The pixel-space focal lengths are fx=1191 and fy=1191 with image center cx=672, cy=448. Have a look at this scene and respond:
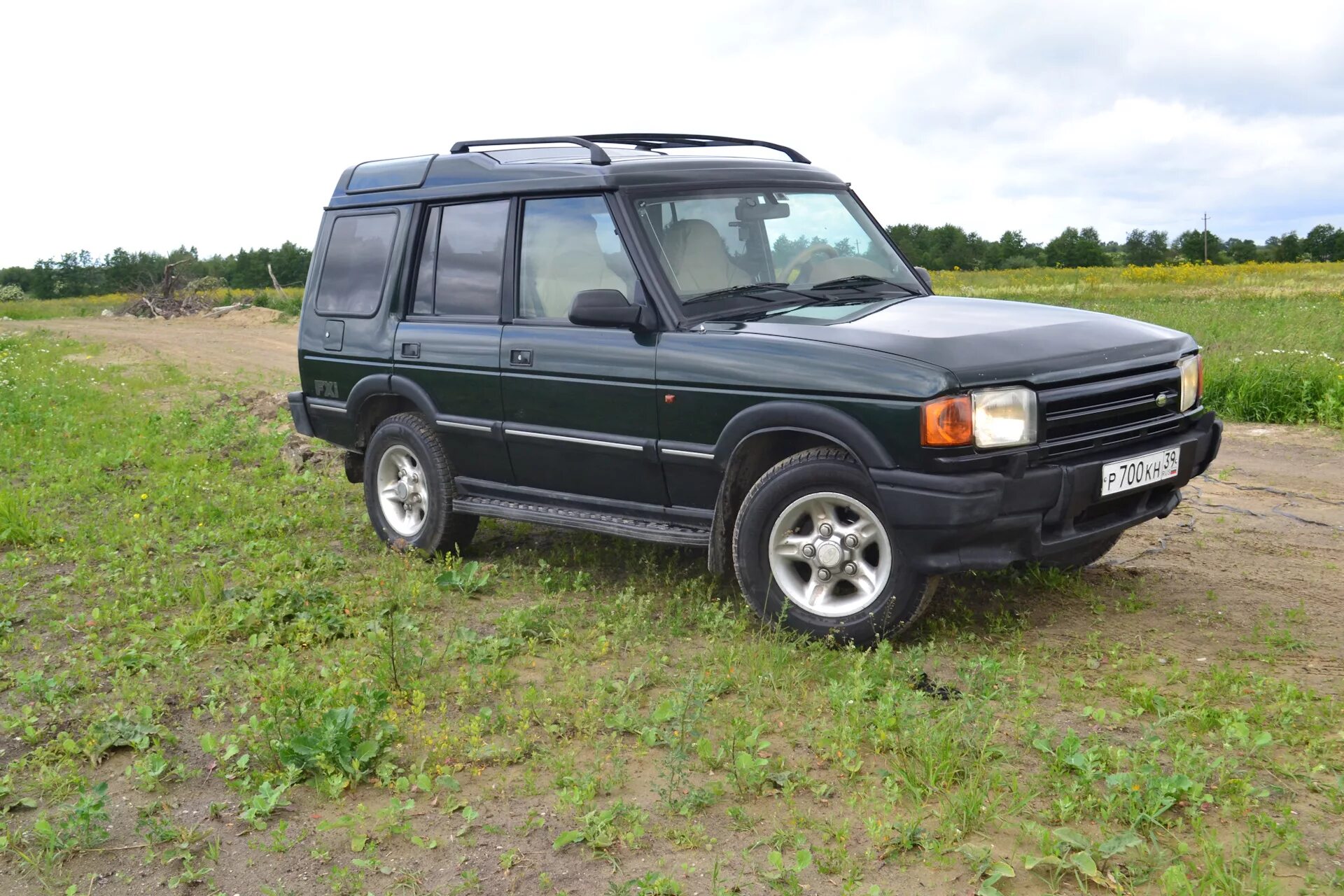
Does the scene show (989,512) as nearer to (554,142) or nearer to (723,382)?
(723,382)

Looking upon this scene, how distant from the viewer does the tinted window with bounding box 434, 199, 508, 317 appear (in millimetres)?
6250

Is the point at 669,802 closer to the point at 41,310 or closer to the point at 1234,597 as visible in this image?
the point at 1234,597

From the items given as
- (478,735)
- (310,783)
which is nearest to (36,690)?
→ (310,783)

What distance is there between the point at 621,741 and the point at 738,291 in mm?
2315

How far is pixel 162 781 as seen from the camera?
415 centimetres

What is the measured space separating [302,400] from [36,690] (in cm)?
299

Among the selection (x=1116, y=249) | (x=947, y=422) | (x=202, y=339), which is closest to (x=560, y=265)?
(x=947, y=422)

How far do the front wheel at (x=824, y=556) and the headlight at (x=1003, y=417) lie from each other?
→ 485 mm

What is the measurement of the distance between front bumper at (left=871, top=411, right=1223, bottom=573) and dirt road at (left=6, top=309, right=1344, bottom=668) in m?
0.63

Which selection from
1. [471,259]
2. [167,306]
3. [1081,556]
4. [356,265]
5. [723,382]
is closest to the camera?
[723,382]

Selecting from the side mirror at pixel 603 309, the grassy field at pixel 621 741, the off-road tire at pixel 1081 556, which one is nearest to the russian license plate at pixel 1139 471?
the off-road tire at pixel 1081 556

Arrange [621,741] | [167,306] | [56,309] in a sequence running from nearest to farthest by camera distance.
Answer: [621,741] < [167,306] < [56,309]

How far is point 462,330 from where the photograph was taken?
20.8 ft

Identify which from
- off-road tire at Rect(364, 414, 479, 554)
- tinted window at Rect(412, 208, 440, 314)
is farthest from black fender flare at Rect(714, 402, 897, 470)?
tinted window at Rect(412, 208, 440, 314)
